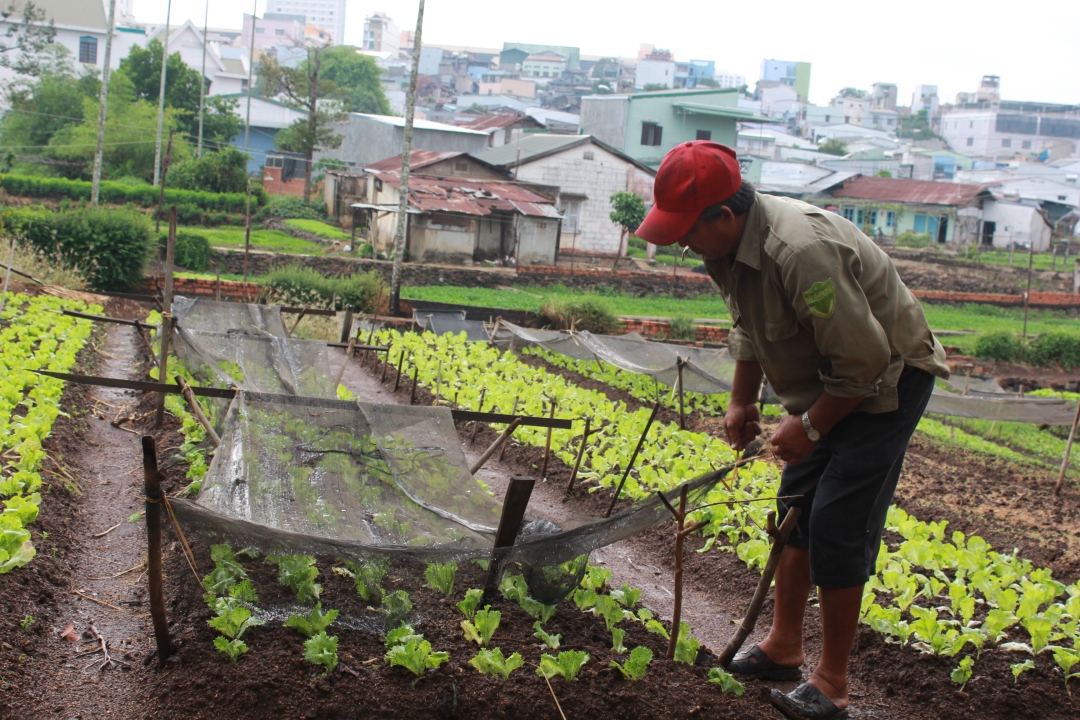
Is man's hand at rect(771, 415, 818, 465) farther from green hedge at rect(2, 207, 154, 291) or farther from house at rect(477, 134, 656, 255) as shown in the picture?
Answer: house at rect(477, 134, 656, 255)

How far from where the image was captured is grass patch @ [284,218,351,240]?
1202 inches

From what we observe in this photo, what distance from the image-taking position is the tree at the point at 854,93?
423 feet

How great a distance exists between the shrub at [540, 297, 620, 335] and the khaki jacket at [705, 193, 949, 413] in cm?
1355

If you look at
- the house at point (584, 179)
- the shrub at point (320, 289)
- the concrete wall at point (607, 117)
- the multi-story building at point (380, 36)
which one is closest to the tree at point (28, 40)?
the house at point (584, 179)

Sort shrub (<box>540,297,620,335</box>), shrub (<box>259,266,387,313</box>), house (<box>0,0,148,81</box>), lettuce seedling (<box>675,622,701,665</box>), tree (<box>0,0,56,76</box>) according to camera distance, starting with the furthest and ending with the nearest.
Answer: house (<box>0,0,148,81</box>), tree (<box>0,0,56,76</box>), shrub (<box>540,297,620,335</box>), shrub (<box>259,266,387,313</box>), lettuce seedling (<box>675,622,701,665</box>)

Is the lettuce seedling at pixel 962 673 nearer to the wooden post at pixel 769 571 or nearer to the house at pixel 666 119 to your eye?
the wooden post at pixel 769 571

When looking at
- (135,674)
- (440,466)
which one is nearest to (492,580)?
(440,466)

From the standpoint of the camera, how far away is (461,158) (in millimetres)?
31656

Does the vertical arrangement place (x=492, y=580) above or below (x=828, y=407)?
below

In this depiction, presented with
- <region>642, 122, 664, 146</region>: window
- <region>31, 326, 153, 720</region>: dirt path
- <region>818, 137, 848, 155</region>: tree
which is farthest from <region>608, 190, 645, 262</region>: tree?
<region>818, 137, 848, 155</region>: tree

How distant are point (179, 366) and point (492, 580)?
4.63 metres

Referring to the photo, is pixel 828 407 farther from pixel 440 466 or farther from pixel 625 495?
pixel 625 495

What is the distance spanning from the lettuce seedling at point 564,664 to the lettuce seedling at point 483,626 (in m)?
0.24

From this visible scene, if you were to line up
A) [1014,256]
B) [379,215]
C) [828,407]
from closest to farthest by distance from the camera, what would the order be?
[828,407] < [379,215] < [1014,256]
